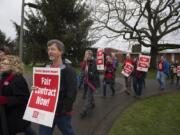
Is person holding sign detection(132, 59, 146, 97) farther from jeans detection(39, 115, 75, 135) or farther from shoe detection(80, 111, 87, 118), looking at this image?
jeans detection(39, 115, 75, 135)

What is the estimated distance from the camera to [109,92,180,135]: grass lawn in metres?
8.09

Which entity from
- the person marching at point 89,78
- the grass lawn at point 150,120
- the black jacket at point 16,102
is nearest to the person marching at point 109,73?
the grass lawn at point 150,120

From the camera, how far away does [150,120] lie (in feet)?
30.9

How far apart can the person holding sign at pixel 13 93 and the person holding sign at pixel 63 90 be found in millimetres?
354

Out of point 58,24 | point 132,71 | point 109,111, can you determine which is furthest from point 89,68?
point 58,24

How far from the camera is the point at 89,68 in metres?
9.82

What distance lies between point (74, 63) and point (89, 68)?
25.3m

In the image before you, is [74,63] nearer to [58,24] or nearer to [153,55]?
[58,24]

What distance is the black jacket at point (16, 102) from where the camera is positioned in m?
4.75

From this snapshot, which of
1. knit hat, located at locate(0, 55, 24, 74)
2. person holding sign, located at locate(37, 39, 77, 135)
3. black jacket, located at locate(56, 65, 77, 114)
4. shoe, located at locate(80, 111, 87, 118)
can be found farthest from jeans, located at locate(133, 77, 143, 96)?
knit hat, located at locate(0, 55, 24, 74)

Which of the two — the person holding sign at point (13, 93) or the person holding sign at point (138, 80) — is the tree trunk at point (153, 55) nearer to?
the person holding sign at point (138, 80)

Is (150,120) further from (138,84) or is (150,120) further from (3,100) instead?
(3,100)

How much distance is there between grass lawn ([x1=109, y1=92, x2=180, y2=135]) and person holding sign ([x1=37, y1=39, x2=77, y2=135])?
119 inches

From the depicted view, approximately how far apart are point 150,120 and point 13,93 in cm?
541
